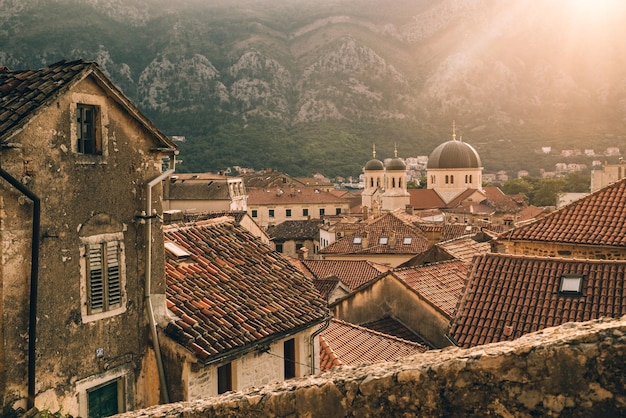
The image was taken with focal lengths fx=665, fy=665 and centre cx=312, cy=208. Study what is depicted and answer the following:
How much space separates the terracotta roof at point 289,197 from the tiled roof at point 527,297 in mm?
83603

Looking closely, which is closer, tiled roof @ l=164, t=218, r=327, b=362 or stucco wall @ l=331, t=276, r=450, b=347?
tiled roof @ l=164, t=218, r=327, b=362

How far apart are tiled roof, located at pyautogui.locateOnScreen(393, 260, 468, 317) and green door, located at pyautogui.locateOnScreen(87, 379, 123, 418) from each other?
12.0m

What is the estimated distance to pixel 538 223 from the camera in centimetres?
2098

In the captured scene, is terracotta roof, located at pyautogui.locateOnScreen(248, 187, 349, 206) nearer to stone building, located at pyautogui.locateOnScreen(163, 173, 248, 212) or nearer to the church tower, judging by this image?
the church tower

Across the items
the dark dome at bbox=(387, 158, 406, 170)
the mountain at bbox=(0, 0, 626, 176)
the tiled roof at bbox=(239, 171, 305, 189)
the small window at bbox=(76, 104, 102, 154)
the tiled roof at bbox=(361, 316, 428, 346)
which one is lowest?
the tiled roof at bbox=(361, 316, 428, 346)

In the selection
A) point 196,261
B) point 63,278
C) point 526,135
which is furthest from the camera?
point 526,135

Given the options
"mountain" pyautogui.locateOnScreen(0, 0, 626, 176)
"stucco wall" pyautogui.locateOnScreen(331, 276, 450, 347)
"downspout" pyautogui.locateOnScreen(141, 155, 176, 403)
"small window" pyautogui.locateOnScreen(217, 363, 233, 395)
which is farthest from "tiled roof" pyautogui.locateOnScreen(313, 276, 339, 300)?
"mountain" pyautogui.locateOnScreen(0, 0, 626, 176)

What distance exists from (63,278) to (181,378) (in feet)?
8.09

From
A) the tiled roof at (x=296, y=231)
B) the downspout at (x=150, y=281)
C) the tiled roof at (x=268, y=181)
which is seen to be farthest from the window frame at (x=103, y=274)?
the tiled roof at (x=268, y=181)

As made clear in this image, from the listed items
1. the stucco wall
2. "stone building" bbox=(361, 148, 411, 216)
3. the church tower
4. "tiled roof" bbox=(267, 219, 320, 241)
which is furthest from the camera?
the church tower

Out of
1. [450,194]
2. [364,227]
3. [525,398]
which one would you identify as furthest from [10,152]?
[450,194]

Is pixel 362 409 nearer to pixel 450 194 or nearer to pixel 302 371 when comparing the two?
pixel 302 371

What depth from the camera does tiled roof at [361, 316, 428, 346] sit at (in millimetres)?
21081

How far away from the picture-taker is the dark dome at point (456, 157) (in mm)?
114438
